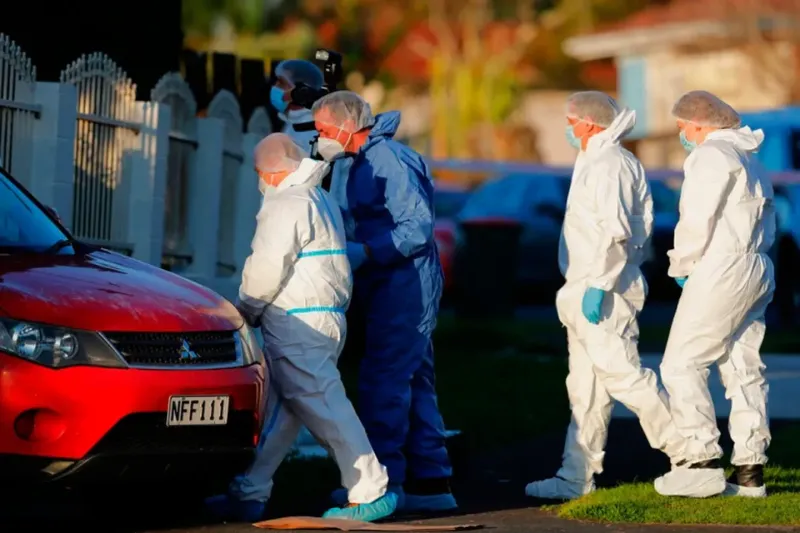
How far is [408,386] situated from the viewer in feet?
31.3

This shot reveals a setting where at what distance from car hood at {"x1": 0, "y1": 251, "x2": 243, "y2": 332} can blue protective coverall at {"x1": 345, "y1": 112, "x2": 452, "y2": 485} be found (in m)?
1.08

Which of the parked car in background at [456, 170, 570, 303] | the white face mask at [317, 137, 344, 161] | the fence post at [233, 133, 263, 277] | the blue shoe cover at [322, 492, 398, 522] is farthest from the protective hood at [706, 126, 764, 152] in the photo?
the parked car in background at [456, 170, 570, 303]

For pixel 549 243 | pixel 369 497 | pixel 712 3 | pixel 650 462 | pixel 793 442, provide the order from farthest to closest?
pixel 712 3 < pixel 549 243 < pixel 793 442 < pixel 650 462 < pixel 369 497

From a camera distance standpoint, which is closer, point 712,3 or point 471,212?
point 471,212

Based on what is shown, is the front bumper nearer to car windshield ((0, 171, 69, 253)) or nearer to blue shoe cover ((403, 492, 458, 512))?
car windshield ((0, 171, 69, 253))

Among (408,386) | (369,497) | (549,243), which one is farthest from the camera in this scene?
(549,243)

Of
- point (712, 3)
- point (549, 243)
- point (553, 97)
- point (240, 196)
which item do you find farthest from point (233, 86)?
point (553, 97)

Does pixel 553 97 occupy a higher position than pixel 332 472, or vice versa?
pixel 553 97

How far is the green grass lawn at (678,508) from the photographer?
9.04m

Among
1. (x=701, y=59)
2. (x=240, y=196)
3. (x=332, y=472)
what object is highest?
(x=701, y=59)

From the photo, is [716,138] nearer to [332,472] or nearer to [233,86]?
[332,472]

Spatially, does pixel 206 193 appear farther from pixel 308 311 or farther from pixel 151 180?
pixel 308 311

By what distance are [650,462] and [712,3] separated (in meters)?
31.7

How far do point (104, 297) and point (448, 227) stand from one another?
64.7 feet
